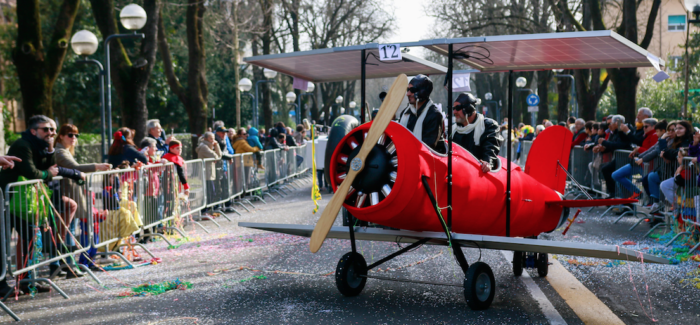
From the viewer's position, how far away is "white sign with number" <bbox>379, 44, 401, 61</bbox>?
5820 mm

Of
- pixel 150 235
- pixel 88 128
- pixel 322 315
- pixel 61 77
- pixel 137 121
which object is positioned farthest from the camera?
pixel 88 128

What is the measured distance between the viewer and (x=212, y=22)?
3688 centimetres

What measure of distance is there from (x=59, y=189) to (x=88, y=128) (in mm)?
36060

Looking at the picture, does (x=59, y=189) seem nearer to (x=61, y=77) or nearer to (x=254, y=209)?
(x=254, y=209)

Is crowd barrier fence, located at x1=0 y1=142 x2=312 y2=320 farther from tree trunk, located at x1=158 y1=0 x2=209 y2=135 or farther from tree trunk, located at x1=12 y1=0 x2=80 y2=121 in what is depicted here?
tree trunk, located at x1=158 y1=0 x2=209 y2=135

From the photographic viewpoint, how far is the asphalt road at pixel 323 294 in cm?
531

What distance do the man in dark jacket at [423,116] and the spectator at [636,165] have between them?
6201 millimetres

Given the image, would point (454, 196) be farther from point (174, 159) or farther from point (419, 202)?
point (174, 159)

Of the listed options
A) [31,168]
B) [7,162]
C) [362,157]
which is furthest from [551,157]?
[7,162]

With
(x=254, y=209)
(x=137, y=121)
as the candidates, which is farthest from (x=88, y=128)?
(x=254, y=209)

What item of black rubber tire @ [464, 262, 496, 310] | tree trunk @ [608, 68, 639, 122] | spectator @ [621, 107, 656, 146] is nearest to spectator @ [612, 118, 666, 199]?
spectator @ [621, 107, 656, 146]

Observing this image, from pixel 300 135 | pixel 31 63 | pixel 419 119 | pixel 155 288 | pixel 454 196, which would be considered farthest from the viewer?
→ pixel 300 135

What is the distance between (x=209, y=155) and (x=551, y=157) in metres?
7.16

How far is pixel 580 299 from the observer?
581 centimetres
